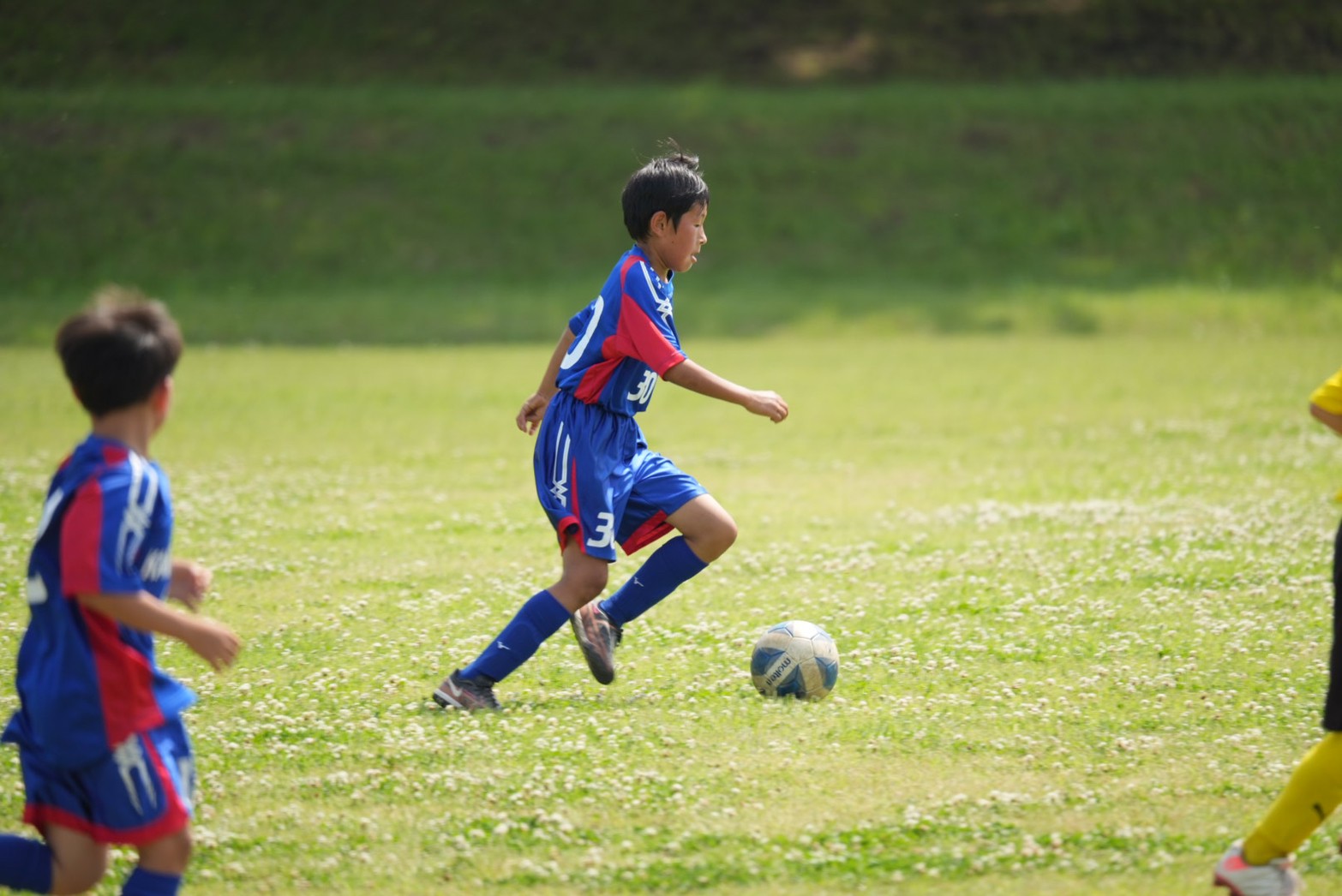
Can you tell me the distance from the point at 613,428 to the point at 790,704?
1.47 m

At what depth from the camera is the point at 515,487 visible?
1269 centimetres

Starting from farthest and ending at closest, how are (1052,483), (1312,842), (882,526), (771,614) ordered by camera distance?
1. (1052,483)
2. (882,526)
3. (771,614)
4. (1312,842)

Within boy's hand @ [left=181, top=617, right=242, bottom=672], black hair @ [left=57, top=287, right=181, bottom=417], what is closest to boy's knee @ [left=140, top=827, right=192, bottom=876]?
boy's hand @ [left=181, top=617, right=242, bottom=672]

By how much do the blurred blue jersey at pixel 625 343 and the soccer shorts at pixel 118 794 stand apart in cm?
284

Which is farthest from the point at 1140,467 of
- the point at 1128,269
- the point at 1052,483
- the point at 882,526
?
the point at 1128,269

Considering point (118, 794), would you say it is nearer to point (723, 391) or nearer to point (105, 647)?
point (105, 647)

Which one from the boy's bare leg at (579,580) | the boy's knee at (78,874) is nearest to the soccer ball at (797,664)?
the boy's bare leg at (579,580)

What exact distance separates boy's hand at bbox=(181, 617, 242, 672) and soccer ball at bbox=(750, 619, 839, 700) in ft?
9.91

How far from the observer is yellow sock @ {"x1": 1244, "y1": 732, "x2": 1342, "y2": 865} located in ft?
13.7

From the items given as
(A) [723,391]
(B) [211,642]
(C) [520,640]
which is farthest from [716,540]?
(B) [211,642]

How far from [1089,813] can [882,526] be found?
585cm

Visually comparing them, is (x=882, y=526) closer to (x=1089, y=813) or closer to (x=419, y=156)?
(x=1089, y=813)

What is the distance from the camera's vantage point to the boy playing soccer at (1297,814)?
4180 millimetres

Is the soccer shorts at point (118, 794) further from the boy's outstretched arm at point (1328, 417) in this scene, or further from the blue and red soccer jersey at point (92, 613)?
the boy's outstretched arm at point (1328, 417)
